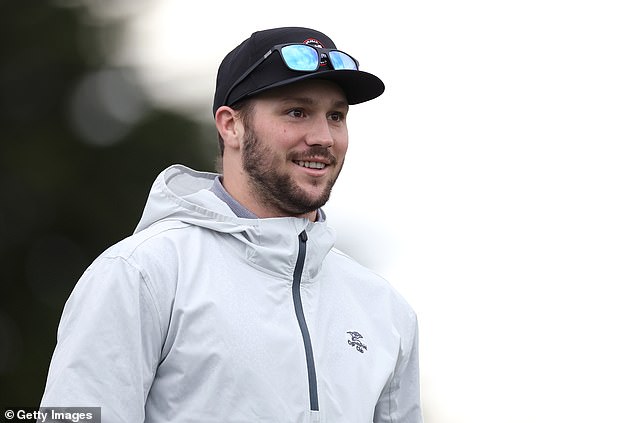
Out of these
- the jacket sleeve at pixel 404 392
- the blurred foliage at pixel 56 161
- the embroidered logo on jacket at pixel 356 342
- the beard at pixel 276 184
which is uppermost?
the beard at pixel 276 184

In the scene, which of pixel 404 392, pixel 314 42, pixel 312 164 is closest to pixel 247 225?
pixel 312 164

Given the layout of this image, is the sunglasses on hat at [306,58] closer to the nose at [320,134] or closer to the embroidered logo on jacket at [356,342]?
the nose at [320,134]

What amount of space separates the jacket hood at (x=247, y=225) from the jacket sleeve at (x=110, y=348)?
0.32m

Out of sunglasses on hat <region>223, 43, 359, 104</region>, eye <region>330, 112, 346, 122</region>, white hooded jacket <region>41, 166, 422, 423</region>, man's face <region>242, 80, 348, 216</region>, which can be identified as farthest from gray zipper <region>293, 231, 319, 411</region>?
sunglasses on hat <region>223, 43, 359, 104</region>

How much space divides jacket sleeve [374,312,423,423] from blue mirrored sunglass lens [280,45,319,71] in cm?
84

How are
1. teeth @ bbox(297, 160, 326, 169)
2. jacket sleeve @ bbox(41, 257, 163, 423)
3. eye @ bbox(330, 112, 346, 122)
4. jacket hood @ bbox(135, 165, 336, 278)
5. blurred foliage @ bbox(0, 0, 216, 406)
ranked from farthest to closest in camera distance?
blurred foliage @ bbox(0, 0, 216, 406), eye @ bbox(330, 112, 346, 122), teeth @ bbox(297, 160, 326, 169), jacket hood @ bbox(135, 165, 336, 278), jacket sleeve @ bbox(41, 257, 163, 423)

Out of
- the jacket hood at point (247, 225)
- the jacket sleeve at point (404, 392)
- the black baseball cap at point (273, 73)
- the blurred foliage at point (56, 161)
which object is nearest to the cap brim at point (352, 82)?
the black baseball cap at point (273, 73)

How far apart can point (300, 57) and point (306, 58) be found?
17 mm

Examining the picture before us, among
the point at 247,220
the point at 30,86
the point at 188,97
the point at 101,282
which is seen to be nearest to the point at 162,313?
the point at 101,282

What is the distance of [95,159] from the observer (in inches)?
551

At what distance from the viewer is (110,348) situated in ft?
9.07

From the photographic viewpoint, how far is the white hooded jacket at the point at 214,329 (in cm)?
277

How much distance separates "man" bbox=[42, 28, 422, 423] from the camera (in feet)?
9.19

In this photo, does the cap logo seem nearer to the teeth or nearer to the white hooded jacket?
the teeth
